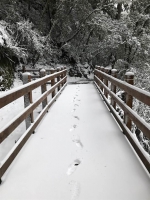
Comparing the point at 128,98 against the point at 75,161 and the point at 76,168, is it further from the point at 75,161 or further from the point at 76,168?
the point at 76,168

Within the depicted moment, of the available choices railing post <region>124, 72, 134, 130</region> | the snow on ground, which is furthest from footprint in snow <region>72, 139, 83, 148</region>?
the snow on ground

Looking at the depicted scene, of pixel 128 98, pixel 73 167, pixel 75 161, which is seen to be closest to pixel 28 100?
pixel 75 161

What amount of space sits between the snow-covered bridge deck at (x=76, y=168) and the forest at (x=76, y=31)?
951 centimetres

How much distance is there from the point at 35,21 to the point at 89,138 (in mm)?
15800

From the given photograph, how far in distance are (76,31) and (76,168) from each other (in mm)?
18481

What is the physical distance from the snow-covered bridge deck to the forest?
375 inches

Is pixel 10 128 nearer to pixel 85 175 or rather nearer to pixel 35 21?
pixel 85 175

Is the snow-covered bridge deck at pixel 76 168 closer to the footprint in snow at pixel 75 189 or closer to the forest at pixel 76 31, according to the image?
the footprint in snow at pixel 75 189

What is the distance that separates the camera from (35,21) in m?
17.2

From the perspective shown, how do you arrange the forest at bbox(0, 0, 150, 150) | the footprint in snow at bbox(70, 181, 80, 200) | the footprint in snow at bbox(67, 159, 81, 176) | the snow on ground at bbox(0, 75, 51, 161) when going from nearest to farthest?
the footprint in snow at bbox(70, 181, 80, 200), the footprint in snow at bbox(67, 159, 81, 176), the snow on ground at bbox(0, 75, 51, 161), the forest at bbox(0, 0, 150, 150)

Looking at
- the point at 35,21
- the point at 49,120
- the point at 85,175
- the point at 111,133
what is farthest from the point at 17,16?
the point at 85,175

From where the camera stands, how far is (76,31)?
19.6 m

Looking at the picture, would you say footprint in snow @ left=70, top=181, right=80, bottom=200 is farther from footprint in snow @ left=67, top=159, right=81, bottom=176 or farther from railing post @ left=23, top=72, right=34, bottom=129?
railing post @ left=23, top=72, right=34, bottom=129

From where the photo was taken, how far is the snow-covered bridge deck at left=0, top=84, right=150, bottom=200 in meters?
2.27
